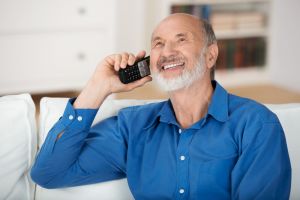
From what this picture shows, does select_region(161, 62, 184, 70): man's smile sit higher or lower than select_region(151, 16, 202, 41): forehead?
lower

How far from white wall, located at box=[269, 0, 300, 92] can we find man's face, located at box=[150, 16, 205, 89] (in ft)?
9.24

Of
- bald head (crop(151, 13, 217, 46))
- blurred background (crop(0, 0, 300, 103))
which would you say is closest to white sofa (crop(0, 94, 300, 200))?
bald head (crop(151, 13, 217, 46))

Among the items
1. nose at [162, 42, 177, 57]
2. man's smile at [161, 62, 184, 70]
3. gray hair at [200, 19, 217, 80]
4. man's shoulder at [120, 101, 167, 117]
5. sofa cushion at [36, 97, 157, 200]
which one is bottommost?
sofa cushion at [36, 97, 157, 200]

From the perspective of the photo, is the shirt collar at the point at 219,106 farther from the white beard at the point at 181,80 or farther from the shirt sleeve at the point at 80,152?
the shirt sleeve at the point at 80,152

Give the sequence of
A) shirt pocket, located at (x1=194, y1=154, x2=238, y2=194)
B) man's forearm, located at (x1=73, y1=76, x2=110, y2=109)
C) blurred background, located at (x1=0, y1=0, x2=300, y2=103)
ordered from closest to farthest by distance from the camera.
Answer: shirt pocket, located at (x1=194, y1=154, x2=238, y2=194), man's forearm, located at (x1=73, y1=76, x2=110, y2=109), blurred background, located at (x1=0, y1=0, x2=300, y2=103)

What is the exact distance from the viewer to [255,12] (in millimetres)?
4262

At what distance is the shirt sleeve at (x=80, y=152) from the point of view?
4.90ft

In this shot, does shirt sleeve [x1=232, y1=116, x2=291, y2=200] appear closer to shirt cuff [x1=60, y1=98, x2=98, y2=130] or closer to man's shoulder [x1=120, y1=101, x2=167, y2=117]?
man's shoulder [x1=120, y1=101, x2=167, y2=117]

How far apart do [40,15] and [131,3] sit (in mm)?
901

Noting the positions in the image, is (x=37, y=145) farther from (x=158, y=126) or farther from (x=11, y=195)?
(x=158, y=126)

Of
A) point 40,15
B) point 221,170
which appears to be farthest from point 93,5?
point 221,170

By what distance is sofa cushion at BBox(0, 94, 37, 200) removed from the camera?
150 centimetres

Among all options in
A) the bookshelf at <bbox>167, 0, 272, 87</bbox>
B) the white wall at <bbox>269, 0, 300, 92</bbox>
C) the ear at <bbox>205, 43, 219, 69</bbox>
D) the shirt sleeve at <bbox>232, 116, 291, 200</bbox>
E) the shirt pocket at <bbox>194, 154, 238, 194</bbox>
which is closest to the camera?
the shirt sleeve at <bbox>232, 116, 291, 200</bbox>

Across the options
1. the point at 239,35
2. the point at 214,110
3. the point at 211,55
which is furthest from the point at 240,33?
the point at 214,110
